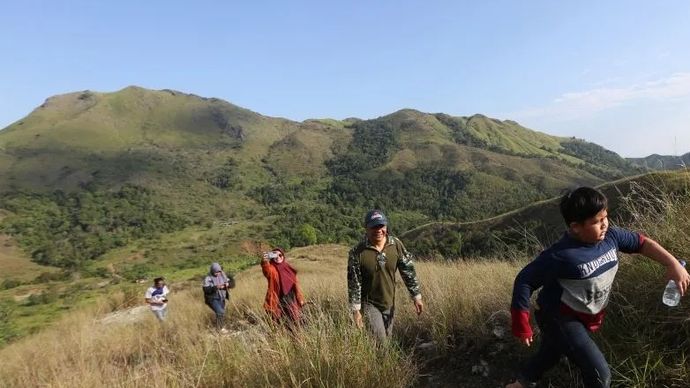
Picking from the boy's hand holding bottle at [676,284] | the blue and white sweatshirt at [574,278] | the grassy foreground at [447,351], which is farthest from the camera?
the grassy foreground at [447,351]

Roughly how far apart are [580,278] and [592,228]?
30 cm

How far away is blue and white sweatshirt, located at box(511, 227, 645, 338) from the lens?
2773 mm

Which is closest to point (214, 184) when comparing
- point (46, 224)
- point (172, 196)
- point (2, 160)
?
point (172, 196)

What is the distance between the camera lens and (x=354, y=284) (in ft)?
14.5

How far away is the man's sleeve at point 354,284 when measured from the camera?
4362mm

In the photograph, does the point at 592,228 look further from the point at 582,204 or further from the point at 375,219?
the point at 375,219

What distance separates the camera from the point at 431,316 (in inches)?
202

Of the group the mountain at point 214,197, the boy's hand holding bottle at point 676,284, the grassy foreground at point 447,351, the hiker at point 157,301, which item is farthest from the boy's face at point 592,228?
the mountain at point 214,197

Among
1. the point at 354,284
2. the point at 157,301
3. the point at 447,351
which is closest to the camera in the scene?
the point at 354,284

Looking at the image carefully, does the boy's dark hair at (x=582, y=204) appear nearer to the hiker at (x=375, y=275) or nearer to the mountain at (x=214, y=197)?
the hiker at (x=375, y=275)

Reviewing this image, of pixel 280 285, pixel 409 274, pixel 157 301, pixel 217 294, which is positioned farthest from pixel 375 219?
pixel 157 301

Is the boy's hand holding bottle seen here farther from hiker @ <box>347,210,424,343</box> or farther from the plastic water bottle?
hiker @ <box>347,210,424,343</box>

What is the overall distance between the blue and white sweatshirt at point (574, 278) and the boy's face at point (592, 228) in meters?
0.05

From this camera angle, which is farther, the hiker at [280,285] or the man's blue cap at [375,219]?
the hiker at [280,285]
